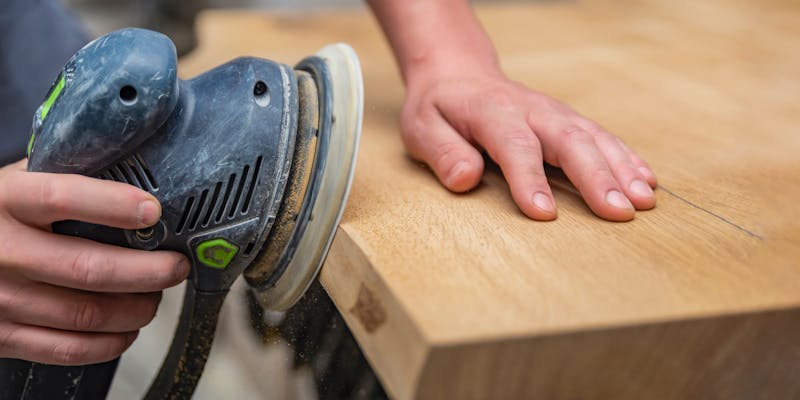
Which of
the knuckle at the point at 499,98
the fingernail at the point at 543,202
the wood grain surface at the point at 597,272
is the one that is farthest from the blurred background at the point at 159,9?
the fingernail at the point at 543,202

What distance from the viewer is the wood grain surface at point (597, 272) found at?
514mm

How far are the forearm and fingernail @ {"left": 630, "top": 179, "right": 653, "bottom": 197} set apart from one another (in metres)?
0.22

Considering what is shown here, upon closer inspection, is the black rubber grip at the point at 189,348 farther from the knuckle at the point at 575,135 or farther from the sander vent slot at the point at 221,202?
the knuckle at the point at 575,135

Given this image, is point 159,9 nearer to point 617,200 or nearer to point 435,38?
point 435,38

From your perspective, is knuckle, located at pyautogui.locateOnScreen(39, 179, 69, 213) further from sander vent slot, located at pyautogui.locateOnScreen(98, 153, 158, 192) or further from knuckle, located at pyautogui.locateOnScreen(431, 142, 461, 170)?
knuckle, located at pyautogui.locateOnScreen(431, 142, 461, 170)

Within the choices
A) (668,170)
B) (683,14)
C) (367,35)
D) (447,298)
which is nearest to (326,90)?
(447,298)

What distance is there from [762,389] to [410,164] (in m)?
0.40

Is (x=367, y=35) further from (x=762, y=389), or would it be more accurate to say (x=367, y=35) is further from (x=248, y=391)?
(x=762, y=389)

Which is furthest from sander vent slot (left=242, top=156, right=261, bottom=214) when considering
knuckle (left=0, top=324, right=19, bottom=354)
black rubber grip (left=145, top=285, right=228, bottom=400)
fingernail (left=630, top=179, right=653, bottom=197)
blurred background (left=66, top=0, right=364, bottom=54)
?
blurred background (left=66, top=0, right=364, bottom=54)

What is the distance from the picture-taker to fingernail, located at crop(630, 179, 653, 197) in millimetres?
710

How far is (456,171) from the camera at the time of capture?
0.73 metres

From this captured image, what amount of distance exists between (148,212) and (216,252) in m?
0.08

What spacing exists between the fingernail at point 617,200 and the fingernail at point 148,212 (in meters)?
0.39

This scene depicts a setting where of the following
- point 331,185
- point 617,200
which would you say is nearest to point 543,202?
point 617,200
